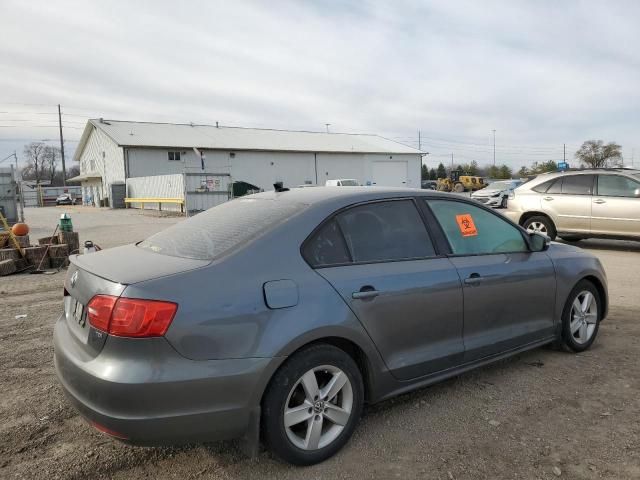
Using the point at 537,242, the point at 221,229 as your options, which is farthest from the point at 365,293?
the point at 537,242

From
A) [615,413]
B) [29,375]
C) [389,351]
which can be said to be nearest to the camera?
[389,351]

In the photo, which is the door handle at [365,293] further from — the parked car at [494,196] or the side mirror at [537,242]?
the parked car at [494,196]

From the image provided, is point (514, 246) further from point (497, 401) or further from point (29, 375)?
point (29, 375)

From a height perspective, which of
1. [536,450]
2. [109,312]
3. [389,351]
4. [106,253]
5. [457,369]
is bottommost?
[536,450]

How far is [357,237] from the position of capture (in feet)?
10.6

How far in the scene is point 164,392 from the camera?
2.39 metres

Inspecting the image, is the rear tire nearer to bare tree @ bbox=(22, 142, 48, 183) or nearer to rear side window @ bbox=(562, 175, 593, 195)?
rear side window @ bbox=(562, 175, 593, 195)

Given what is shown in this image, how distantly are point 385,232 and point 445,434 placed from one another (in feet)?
4.37

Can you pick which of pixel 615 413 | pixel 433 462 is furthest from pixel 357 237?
pixel 615 413

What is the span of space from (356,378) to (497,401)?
1283 mm

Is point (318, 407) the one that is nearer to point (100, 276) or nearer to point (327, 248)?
point (327, 248)

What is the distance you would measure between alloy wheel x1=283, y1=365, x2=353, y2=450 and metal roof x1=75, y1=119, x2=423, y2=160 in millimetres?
40053

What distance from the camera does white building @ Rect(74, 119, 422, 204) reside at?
41.3 metres

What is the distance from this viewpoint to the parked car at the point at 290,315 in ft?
8.02
